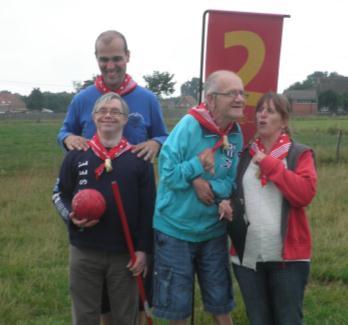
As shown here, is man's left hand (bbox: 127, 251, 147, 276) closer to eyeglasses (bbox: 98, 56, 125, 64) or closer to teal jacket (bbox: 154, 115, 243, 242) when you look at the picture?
teal jacket (bbox: 154, 115, 243, 242)

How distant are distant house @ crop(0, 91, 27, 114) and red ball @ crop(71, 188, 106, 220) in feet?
322

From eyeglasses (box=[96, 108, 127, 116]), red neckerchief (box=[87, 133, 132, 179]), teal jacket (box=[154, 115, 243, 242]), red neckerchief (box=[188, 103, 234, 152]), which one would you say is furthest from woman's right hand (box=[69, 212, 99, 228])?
red neckerchief (box=[188, 103, 234, 152])

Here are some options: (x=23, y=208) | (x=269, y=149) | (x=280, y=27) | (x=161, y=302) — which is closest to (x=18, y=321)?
(x=161, y=302)

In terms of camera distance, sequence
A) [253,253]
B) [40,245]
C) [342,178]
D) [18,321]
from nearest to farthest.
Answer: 1. [253,253]
2. [18,321]
3. [40,245]
4. [342,178]

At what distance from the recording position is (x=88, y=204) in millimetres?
3201

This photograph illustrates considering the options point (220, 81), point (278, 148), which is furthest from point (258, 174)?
point (220, 81)

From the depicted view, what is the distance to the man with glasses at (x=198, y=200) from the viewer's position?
338 cm

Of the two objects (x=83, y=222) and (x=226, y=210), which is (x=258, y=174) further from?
(x=83, y=222)

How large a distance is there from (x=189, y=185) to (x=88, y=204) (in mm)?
598

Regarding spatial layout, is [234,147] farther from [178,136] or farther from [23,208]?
[23,208]

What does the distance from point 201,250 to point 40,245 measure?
3.78m

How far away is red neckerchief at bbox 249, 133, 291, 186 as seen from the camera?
3283 mm

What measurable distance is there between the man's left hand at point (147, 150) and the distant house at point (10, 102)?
3850 inches

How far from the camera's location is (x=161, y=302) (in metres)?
3.55
